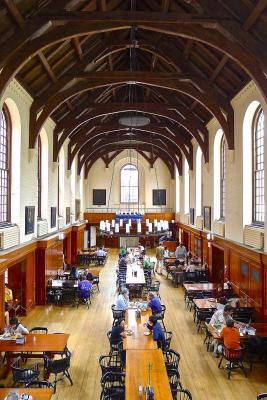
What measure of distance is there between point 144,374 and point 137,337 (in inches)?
86.4

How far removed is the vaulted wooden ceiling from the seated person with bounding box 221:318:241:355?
6021 mm

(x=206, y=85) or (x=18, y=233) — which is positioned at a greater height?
(x=206, y=85)

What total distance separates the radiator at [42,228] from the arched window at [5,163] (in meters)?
3.21

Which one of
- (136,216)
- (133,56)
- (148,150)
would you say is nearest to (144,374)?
(133,56)

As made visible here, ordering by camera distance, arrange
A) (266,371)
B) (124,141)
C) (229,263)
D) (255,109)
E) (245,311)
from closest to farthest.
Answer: (266,371) → (245,311) → (255,109) → (229,263) → (124,141)

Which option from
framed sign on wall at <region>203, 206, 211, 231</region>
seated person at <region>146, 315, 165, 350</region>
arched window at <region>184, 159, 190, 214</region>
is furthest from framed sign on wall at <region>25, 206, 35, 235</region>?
arched window at <region>184, 159, 190, 214</region>

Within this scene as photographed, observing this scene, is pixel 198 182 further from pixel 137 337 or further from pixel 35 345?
pixel 35 345

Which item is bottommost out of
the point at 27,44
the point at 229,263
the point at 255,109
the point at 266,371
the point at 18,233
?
the point at 266,371

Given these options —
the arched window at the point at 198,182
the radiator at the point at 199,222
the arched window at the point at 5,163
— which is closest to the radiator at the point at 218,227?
the radiator at the point at 199,222

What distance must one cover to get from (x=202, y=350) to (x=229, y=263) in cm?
484

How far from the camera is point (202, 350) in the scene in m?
10.7

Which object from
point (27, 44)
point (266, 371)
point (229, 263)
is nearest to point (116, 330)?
point (266, 371)

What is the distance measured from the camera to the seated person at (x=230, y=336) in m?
9.05

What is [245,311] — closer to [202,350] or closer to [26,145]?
[202,350]
